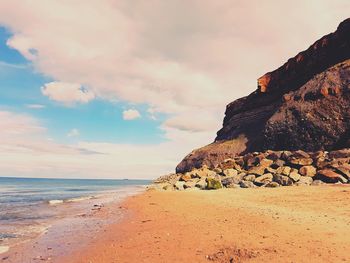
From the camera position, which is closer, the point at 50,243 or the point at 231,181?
the point at 50,243

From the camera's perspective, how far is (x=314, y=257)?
25.6 feet

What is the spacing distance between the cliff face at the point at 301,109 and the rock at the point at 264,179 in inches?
522

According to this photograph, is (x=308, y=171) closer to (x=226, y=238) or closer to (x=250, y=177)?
(x=250, y=177)

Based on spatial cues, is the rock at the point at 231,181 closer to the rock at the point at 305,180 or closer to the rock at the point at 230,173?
the rock at the point at 230,173

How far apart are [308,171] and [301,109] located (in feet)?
56.6

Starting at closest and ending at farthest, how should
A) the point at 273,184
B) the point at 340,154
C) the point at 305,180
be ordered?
the point at 305,180 → the point at 273,184 → the point at 340,154

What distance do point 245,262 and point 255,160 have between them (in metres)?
33.1

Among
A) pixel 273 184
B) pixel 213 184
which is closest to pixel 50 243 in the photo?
pixel 273 184

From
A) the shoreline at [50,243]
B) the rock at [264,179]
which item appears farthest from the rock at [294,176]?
the shoreline at [50,243]

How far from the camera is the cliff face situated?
41.2 meters

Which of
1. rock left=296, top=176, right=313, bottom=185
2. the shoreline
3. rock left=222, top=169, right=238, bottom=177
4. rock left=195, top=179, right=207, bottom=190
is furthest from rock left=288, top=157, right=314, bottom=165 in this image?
the shoreline

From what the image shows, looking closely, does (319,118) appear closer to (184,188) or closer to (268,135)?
(268,135)

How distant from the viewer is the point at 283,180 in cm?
2873

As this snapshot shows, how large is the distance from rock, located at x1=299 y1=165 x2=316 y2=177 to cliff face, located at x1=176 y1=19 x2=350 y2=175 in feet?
35.5
